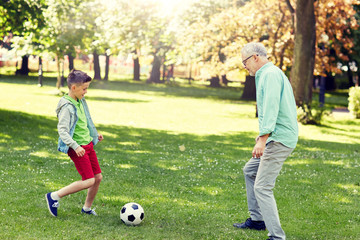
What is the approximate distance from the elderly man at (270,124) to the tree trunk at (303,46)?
15599mm

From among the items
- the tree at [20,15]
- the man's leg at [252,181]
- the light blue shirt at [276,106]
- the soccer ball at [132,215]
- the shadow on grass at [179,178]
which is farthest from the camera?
the tree at [20,15]

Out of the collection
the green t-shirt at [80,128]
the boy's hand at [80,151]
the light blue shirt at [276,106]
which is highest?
the light blue shirt at [276,106]

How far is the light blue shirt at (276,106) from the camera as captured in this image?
504 cm

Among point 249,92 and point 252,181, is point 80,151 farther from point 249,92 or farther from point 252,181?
point 249,92

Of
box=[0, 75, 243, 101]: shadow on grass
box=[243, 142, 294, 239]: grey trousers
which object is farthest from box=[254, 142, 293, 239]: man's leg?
box=[0, 75, 243, 101]: shadow on grass

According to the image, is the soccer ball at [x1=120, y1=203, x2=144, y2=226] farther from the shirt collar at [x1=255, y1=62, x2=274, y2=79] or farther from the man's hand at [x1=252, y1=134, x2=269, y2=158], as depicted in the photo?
the shirt collar at [x1=255, y1=62, x2=274, y2=79]

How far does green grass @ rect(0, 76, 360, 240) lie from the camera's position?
20.3 ft

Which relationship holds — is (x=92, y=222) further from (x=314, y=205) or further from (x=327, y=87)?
(x=327, y=87)

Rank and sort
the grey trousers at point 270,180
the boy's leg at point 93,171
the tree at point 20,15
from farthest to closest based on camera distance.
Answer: the tree at point 20,15
the boy's leg at point 93,171
the grey trousers at point 270,180

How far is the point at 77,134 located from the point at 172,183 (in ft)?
10.5

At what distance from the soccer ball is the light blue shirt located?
2.08 metres

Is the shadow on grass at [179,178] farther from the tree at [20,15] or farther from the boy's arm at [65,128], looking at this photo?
the tree at [20,15]

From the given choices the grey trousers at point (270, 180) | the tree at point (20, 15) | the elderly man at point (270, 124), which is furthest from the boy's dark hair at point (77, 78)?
the tree at point (20, 15)

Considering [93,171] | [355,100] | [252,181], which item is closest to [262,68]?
[252,181]
